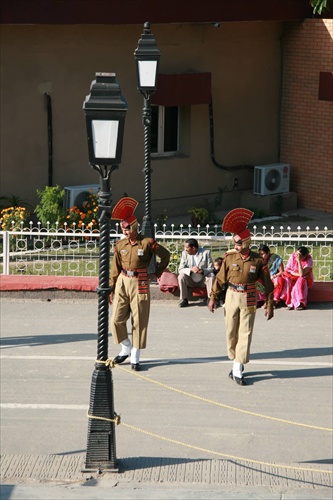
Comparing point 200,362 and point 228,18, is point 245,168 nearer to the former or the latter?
point 228,18

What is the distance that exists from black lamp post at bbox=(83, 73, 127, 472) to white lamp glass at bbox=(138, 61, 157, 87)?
222 inches

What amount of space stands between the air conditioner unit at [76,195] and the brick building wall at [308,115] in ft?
15.8

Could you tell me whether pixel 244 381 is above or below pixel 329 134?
below

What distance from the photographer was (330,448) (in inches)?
406

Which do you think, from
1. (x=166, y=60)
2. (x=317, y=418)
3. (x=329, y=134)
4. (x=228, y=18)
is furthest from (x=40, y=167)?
(x=317, y=418)

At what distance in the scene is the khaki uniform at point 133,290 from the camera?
12.2 meters

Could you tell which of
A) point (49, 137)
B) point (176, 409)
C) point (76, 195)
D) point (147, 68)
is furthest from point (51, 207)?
point (176, 409)

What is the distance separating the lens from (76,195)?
1888 cm

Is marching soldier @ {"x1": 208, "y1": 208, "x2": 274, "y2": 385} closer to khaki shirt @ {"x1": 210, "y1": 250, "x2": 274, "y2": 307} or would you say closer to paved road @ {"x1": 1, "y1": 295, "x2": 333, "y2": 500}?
khaki shirt @ {"x1": 210, "y1": 250, "x2": 274, "y2": 307}

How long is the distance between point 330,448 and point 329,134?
1170 centimetres

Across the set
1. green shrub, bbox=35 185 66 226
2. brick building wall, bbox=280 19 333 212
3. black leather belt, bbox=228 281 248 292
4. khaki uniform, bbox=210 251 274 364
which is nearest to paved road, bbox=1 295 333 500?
khaki uniform, bbox=210 251 274 364

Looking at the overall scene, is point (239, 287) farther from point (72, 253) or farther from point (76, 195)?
point (76, 195)

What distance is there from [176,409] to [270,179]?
10782 millimetres

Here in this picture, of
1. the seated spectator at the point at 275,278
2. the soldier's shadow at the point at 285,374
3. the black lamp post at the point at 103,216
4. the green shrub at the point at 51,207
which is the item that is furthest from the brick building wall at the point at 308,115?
the black lamp post at the point at 103,216
